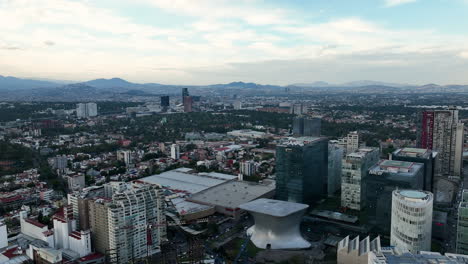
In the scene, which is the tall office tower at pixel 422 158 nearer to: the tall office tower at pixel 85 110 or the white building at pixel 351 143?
the white building at pixel 351 143

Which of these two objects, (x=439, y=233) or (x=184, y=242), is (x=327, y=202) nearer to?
(x=439, y=233)

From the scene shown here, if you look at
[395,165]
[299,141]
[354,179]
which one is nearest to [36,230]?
[299,141]

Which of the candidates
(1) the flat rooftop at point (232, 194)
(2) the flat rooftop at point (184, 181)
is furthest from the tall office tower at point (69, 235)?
(2) the flat rooftop at point (184, 181)

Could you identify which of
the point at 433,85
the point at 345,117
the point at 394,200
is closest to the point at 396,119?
the point at 345,117

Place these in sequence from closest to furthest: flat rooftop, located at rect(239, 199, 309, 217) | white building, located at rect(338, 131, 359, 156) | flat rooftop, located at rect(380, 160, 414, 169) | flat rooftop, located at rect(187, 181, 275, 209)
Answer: flat rooftop, located at rect(239, 199, 309, 217) → flat rooftop, located at rect(380, 160, 414, 169) → flat rooftop, located at rect(187, 181, 275, 209) → white building, located at rect(338, 131, 359, 156)

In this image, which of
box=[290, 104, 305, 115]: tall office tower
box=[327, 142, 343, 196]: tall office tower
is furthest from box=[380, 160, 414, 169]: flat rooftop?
box=[290, 104, 305, 115]: tall office tower

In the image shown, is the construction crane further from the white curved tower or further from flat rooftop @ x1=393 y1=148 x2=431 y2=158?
flat rooftop @ x1=393 y1=148 x2=431 y2=158

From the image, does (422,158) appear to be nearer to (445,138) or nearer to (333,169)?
(333,169)
